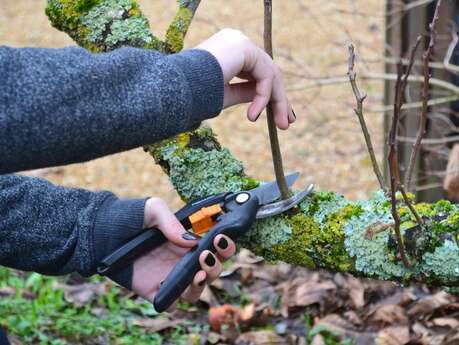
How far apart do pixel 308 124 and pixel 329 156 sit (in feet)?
1.60

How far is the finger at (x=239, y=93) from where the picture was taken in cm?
144

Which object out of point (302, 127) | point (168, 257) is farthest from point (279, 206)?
point (302, 127)

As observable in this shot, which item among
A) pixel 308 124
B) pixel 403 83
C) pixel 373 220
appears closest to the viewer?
pixel 403 83

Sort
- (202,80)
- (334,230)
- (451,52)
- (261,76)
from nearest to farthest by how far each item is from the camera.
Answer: (202,80), (261,76), (334,230), (451,52)

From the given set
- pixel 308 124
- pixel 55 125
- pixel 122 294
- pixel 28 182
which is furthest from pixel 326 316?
pixel 308 124

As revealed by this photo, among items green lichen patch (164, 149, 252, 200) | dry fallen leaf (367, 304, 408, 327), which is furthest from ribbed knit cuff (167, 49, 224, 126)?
dry fallen leaf (367, 304, 408, 327)

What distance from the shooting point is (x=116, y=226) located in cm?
154

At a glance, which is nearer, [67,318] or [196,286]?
[196,286]

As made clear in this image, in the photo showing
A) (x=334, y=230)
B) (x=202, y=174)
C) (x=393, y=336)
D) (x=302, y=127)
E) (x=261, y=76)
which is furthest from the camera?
(x=302, y=127)

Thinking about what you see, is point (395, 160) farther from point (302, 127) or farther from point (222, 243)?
point (302, 127)

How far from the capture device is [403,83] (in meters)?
1.33

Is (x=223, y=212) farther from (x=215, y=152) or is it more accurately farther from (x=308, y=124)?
(x=308, y=124)

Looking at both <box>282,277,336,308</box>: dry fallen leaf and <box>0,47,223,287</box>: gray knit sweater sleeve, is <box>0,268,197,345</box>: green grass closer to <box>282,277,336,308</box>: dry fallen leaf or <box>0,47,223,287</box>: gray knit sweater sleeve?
<box>282,277,336,308</box>: dry fallen leaf

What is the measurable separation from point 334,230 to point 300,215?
0.26ft
